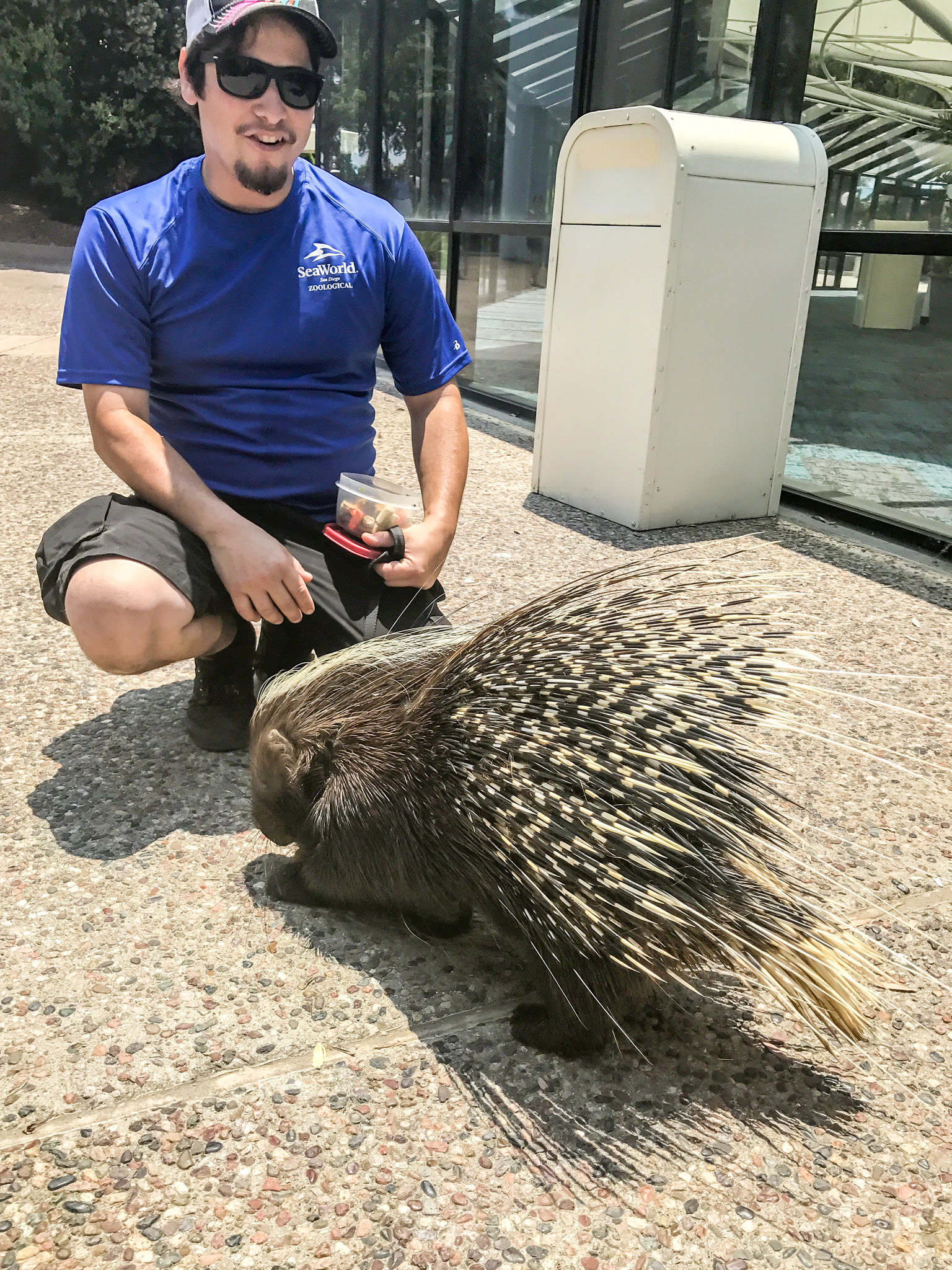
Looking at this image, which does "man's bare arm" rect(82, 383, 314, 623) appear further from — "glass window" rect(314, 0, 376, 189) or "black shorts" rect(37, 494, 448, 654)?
"glass window" rect(314, 0, 376, 189)

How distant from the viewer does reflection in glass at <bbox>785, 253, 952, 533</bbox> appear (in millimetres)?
4328

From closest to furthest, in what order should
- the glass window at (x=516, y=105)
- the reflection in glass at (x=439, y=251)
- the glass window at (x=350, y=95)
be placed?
1. the glass window at (x=516, y=105)
2. the reflection in glass at (x=439, y=251)
3. the glass window at (x=350, y=95)

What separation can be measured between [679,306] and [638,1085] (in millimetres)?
3193

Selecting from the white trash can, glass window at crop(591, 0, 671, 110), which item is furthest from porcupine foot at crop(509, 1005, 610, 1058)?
glass window at crop(591, 0, 671, 110)

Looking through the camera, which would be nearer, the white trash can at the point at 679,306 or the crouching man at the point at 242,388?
the crouching man at the point at 242,388

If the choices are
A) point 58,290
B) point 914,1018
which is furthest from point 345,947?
point 58,290

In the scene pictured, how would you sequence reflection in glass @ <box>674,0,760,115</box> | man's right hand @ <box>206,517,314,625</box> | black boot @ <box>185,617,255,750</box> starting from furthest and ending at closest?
reflection in glass @ <box>674,0,760,115</box> → black boot @ <box>185,617,255,750</box> → man's right hand @ <box>206,517,314,625</box>

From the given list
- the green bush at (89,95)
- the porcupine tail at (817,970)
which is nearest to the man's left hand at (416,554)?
the porcupine tail at (817,970)

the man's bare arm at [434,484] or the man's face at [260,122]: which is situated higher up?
the man's face at [260,122]

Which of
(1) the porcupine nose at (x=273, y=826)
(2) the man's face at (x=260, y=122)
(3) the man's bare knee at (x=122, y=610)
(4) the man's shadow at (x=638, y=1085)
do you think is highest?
(2) the man's face at (x=260, y=122)

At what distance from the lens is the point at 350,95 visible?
31.0 ft

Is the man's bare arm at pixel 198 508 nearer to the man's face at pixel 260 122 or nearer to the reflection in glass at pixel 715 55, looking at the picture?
the man's face at pixel 260 122

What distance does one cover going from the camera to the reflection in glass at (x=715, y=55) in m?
4.93

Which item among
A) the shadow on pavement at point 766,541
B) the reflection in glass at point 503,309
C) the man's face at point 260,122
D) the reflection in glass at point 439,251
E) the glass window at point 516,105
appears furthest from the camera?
the reflection in glass at point 439,251
